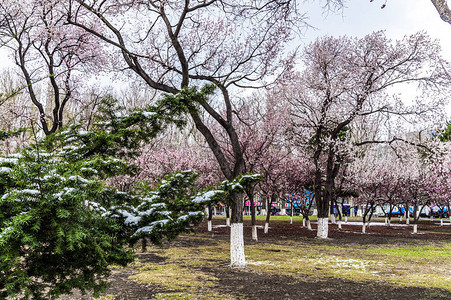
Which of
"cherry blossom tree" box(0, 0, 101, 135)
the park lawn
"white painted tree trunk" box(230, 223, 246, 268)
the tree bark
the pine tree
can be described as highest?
"cherry blossom tree" box(0, 0, 101, 135)

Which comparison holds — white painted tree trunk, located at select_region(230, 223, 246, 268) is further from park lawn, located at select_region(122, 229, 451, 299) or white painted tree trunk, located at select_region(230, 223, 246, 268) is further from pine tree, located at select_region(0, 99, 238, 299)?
pine tree, located at select_region(0, 99, 238, 299)

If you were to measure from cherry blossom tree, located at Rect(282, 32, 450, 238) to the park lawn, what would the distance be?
4.43 metres

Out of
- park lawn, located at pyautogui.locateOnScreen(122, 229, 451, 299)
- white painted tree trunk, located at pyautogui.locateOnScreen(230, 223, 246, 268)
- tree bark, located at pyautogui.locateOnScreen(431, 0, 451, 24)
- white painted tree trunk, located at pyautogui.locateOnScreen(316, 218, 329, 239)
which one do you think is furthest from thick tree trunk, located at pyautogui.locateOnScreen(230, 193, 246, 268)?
white painted tree trunk, located at pyautogui.locateOnScreen(316, 218, 329, 239)

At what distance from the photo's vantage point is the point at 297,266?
9195 mm

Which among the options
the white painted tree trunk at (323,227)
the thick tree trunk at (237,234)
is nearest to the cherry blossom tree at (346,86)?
the white painted tree trunk at (323,227)

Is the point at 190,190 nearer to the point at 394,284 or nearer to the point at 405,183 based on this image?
the point at 394,284

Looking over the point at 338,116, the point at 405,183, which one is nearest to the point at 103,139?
the point at 338,116

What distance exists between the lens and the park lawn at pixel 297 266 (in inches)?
278

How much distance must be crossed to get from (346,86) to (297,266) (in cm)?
1009

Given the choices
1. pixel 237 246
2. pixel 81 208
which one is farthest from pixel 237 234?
pixel 81 208

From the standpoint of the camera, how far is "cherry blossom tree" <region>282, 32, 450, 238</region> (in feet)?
50.9

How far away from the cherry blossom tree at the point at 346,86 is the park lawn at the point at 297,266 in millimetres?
4431

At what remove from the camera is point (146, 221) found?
300 cm

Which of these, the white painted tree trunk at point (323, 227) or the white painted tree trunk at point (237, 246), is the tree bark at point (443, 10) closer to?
the white painted tree trunk at point (237, 246)
